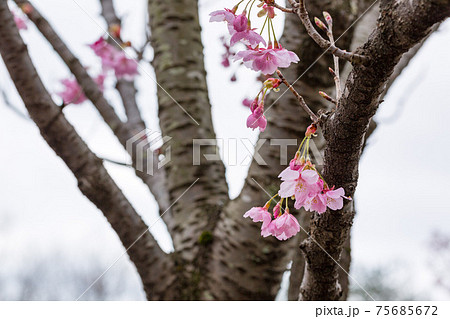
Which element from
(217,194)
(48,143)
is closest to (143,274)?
(217,194)

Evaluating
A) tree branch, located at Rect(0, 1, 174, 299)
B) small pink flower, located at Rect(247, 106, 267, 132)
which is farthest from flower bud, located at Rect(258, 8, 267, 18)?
tree branch, located at Rect(0, 1, 174, 299)

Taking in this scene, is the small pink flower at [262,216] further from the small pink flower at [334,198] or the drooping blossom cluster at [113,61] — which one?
the drooping blossom cluster at [113,61]

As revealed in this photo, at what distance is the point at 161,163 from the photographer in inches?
60.9

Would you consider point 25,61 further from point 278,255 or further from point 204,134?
point 278,255

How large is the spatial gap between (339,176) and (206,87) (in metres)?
0.99

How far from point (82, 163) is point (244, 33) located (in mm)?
671

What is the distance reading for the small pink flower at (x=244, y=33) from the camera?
0.70m

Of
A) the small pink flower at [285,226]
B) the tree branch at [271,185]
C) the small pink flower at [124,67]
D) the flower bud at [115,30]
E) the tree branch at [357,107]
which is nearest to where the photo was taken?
the tree branch at [357,107]

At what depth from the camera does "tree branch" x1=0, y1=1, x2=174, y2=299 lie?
1.18 m

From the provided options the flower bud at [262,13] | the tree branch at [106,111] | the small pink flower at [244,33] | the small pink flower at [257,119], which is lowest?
the small pink flower at [257,119]

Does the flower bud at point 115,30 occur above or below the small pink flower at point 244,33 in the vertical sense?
above

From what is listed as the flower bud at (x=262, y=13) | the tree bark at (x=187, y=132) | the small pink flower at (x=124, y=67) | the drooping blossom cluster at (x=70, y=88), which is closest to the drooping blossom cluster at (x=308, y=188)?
the flower bud at (x=262, y=13)

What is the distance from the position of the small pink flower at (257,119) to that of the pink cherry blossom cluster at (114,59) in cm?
156

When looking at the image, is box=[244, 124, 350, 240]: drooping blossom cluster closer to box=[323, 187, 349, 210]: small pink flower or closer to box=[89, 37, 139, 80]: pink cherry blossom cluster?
box=[323, 187, 349, 210]: small pink flower
